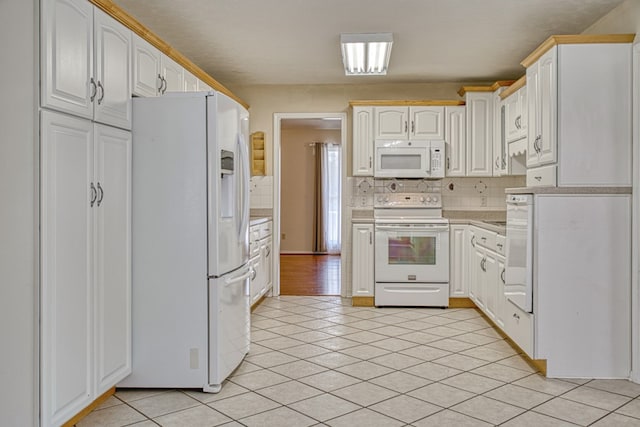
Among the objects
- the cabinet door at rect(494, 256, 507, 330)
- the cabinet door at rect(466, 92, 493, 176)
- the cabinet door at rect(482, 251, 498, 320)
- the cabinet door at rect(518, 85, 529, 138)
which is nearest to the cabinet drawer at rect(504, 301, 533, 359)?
the cabinet door at rect(494, 256, 507, 330)

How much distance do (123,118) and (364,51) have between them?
7.46ft

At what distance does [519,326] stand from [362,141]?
9.21ft

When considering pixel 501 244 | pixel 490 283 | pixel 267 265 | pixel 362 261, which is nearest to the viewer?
pixel 501 244

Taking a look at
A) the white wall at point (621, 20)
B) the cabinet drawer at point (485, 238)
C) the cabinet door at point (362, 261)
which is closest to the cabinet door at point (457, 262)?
the cabinet drawer at point (485, 238)

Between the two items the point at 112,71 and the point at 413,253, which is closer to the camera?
the point at 112,71

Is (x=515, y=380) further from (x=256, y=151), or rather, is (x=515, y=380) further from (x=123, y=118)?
(x=256, y=151)

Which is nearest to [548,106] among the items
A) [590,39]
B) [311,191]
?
[590,39]

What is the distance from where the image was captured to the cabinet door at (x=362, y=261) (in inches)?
221

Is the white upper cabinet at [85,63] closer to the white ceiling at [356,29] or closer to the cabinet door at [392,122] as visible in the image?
the white ceiling at [356,29]

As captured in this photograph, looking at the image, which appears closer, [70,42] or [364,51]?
[70,42]

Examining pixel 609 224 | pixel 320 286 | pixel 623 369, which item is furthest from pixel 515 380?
pixel 320 286

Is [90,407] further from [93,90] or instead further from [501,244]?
[501,244]

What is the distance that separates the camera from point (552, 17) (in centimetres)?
385

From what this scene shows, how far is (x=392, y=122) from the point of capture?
5777 mm
